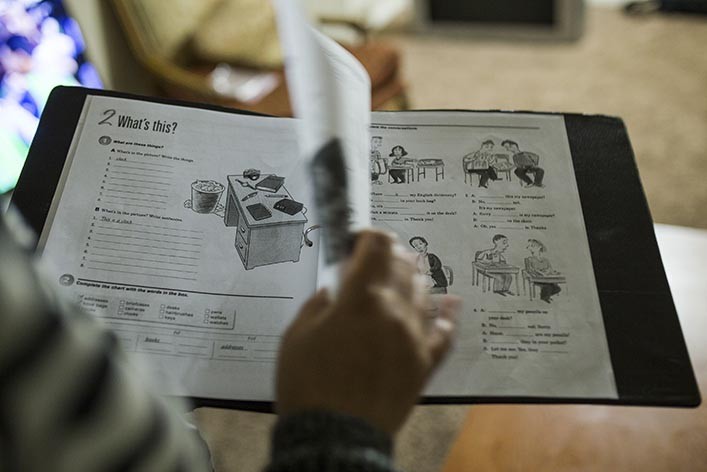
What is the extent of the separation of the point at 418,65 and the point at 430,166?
1.73 m

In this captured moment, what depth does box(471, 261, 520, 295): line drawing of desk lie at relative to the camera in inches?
27.7

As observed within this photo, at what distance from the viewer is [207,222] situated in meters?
0.73

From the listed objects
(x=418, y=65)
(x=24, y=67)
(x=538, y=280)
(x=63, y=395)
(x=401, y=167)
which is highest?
(x=418, y=65)

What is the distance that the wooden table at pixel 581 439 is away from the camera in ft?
3.10

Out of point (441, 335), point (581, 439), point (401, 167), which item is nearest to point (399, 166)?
point (401, 167)

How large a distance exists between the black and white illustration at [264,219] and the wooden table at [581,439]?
41cm

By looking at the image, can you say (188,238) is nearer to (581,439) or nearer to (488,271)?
(488,271)

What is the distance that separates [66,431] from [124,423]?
22mm

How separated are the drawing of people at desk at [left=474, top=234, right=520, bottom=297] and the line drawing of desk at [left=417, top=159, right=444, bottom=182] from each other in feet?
0.32

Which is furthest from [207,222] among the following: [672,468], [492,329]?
[672,468]

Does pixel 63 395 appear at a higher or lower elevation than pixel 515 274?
lower

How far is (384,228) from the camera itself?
0.74 m

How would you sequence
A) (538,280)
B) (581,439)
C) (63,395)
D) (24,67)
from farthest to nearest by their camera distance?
(24,67), (581,439), (538,280), (63,395)

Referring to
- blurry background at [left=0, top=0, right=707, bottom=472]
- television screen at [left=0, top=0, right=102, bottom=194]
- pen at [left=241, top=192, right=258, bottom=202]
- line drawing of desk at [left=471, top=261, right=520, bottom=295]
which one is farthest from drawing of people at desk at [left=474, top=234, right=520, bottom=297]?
television screen at [left=0, top=0, right=102, bottom=194]
